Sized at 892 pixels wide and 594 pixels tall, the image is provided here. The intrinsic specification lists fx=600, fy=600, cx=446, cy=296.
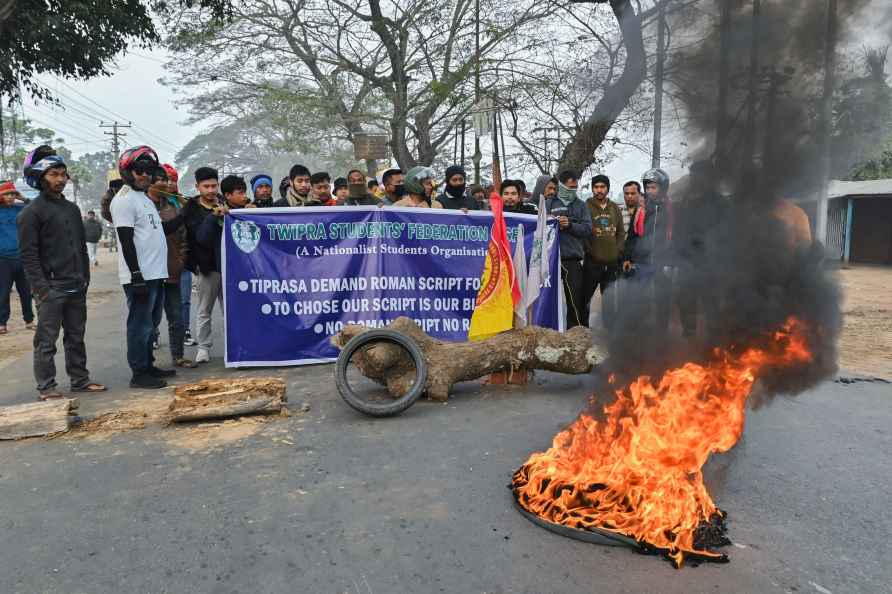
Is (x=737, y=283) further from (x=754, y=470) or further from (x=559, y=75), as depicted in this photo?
(x=559, y=75)

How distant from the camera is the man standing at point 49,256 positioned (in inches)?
193

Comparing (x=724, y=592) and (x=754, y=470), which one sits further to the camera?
(x=754, y=470)

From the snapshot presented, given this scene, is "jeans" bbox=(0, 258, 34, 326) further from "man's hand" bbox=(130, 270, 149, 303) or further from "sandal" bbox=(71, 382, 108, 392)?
"man's hand" bbox=(130, 270, 149, 303)

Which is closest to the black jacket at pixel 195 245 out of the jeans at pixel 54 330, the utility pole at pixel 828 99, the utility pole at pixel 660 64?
the jeans at pixel 54 330

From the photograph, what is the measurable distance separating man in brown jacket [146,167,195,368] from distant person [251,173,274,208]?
3.09 feet

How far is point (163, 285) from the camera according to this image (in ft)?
19.8

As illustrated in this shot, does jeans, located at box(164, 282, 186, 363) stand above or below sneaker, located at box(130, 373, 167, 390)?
above

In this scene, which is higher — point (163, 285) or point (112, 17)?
point (112, 17)

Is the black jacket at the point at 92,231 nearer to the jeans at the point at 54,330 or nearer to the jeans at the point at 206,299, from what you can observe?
the jeans at the point at 206,299

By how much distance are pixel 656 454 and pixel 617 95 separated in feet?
14.0

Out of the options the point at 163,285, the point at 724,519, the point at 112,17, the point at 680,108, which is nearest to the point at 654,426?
the point at 724,519

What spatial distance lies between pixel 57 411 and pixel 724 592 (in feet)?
14.3

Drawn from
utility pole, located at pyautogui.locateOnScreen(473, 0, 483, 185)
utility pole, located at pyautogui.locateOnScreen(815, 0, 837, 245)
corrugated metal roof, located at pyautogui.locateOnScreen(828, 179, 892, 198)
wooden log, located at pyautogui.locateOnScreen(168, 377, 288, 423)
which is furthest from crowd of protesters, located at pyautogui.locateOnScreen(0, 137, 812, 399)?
corrugated metal roof, located at pyautogui.locateOnScreen(828, 179, 892, 198)

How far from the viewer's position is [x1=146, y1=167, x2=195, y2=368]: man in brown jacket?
6188mm
